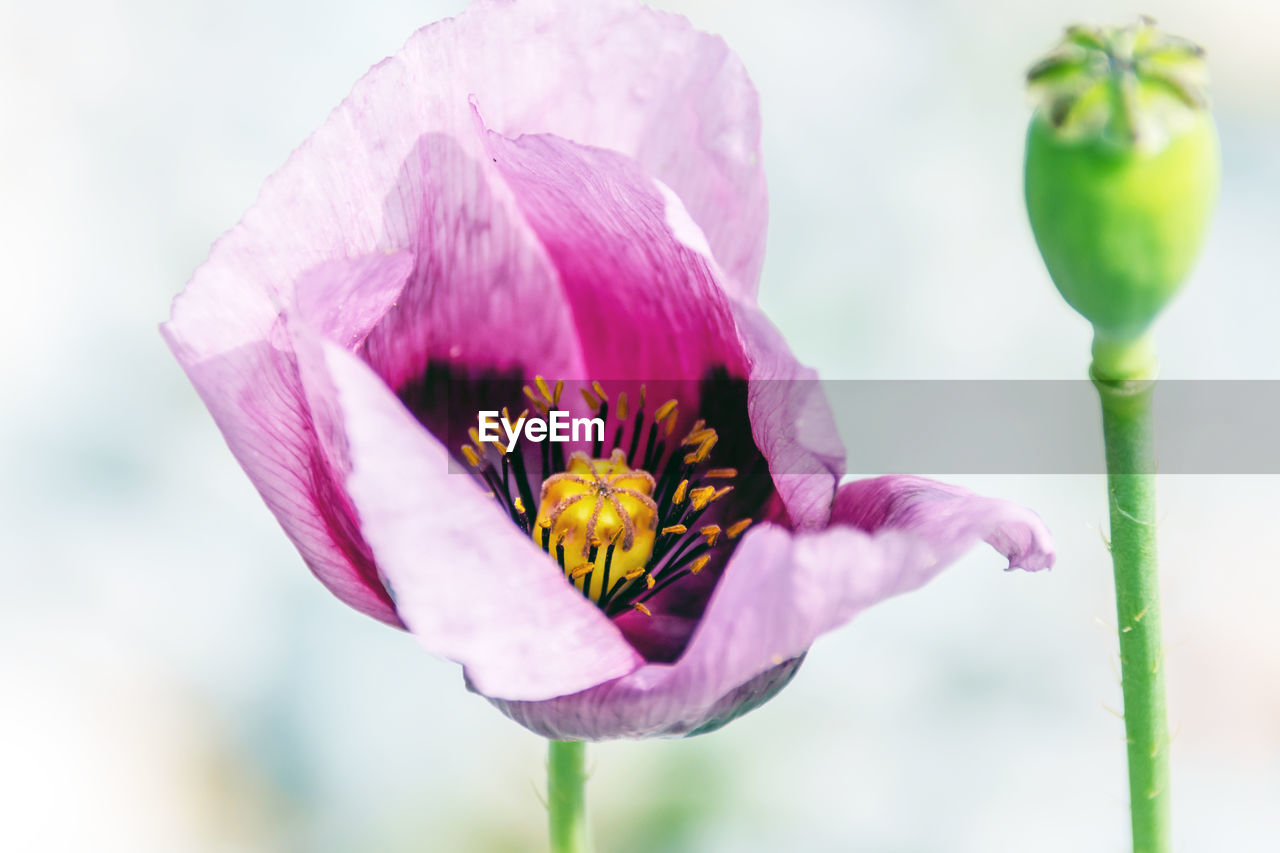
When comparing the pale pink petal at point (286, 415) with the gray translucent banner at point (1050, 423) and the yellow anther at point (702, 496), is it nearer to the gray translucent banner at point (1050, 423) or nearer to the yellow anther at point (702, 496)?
the yellow anther at point (702, 496)

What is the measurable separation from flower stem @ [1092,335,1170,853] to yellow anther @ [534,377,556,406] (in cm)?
21

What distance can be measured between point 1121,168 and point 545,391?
0.22m

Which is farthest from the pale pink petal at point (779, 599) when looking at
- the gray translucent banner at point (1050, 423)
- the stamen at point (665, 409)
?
the gray translucent banner at point (1050, 423)

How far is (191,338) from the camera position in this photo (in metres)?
0.32

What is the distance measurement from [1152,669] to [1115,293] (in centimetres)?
6

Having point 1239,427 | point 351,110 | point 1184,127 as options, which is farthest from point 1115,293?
point 1239,427

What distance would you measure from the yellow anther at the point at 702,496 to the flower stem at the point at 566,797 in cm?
10

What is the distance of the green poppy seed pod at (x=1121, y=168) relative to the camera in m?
0.24

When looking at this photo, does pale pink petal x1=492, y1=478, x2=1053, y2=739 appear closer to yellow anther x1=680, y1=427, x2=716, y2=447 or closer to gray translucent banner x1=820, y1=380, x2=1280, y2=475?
yellow anther x1=680, y1=427, x2=716, y2=447

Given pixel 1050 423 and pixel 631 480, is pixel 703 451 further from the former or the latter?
pixel 1050 423

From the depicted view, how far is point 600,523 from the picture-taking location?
42 centimetres

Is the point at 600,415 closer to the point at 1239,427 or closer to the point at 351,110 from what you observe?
the point at 351,110

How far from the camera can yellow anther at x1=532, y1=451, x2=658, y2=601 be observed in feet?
1.36

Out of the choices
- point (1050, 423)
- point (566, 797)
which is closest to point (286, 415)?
point (566, 797)
